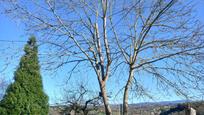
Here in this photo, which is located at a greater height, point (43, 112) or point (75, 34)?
point (75, 34)

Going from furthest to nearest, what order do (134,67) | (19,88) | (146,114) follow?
(146,114), (19,88), (134,67)

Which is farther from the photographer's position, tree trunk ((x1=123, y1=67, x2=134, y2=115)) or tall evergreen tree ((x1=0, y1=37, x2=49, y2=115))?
tall evergreen tree ((x1=0, y1=37, x2=49, y2=115))

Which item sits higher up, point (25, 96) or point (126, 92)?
point (25, 96)

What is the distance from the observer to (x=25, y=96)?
696 inches

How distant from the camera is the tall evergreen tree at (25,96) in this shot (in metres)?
17.5

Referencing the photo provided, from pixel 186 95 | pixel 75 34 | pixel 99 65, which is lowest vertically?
pixel 186 95

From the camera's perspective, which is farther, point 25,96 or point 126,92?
point 25,96

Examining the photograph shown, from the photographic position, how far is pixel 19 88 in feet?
58.1

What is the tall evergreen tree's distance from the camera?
17.5 m

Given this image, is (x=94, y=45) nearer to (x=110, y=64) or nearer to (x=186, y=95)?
(x=110, y=64)

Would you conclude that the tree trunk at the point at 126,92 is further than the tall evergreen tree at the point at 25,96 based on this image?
No

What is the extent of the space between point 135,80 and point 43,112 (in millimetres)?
4696

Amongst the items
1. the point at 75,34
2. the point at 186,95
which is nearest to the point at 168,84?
the point at 186,95

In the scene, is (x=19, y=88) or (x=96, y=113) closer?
(x=19, y=88)
